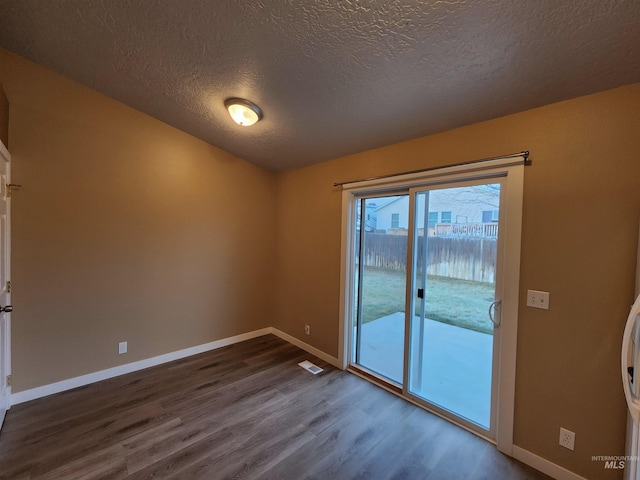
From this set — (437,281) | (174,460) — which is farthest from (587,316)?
(174,460)

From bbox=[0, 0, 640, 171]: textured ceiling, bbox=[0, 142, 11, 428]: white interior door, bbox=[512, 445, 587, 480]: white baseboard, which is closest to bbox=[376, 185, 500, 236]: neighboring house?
bbox=[0, 0, 640, 171]: textured ceiling

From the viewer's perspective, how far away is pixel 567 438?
5.41 ft

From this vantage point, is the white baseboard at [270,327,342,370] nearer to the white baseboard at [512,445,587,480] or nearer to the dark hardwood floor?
the dark hardwood floor

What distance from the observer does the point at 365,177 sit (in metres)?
2.79

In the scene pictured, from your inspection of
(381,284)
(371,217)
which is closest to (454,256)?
(381,284)

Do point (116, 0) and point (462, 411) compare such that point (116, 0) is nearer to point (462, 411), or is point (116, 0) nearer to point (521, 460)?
point (462, 411)

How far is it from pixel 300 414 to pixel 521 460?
5.26ft

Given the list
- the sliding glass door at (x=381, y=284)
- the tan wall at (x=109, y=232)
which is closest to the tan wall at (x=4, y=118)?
the tan wall at (x=109, y=232)

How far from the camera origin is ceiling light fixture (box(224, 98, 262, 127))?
7.44 feet

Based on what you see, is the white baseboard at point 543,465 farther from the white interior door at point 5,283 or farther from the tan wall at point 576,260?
the white interior door at point 5,283

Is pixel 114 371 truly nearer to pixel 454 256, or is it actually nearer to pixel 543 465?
pixel 454 256

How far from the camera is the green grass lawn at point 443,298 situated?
211 centimetres

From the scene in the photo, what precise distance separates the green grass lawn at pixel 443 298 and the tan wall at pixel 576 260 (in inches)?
12.1

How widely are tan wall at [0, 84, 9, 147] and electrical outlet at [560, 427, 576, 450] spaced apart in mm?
4358
